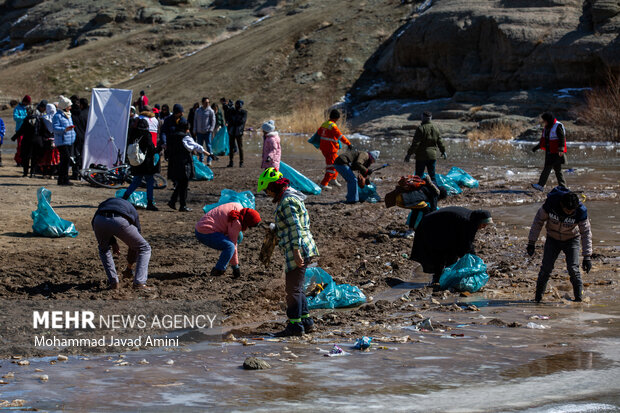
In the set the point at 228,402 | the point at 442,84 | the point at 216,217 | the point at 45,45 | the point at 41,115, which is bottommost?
the point at 228,402

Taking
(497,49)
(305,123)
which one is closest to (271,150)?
(305,123)

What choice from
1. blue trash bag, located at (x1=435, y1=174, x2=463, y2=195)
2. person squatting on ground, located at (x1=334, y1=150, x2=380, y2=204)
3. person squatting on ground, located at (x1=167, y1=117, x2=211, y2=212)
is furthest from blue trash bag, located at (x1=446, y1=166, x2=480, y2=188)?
person squatting on ground, located at (x1=167, y1=117, x2=211, y2=212)

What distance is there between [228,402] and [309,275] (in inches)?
134

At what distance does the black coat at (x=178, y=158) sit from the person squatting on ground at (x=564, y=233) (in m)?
6.49

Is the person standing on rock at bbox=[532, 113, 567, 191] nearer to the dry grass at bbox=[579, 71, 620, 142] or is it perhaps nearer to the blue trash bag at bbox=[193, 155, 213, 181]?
the blue trash bag at bbox=[193, 155, 213, 181]

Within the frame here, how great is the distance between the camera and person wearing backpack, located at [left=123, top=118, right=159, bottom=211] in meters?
12.9

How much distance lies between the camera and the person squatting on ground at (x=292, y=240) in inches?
279

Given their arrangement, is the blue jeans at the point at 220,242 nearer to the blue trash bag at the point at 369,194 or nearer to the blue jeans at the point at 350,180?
the blue jeans at the point at 350,180

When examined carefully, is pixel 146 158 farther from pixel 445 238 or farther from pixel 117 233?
pixel 445 238

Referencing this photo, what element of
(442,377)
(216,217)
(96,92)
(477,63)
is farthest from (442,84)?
(442,377)

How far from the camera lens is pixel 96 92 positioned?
53.2 ft

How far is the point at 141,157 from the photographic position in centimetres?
1292

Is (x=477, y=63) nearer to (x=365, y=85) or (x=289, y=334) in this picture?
(x=365, y=85)

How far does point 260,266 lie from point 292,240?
10.3 feet
